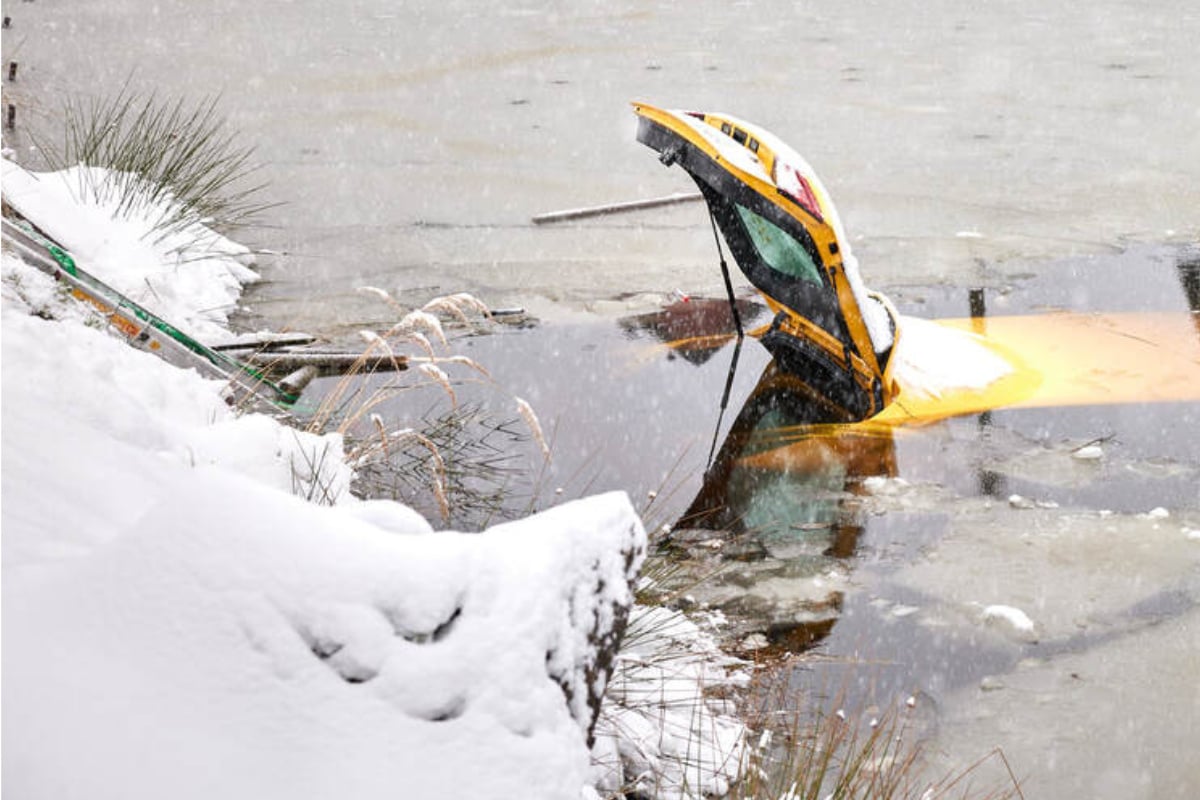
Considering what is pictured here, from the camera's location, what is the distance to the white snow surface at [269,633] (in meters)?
1.57

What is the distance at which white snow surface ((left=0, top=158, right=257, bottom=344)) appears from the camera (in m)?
6.08

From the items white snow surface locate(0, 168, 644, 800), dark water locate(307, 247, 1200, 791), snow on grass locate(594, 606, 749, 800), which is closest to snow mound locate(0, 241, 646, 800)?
white snow surface locate(0, 168, 644, 800)

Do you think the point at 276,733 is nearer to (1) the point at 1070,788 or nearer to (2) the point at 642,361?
(1) the point at 1070,788

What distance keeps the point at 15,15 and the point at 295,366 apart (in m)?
10.2

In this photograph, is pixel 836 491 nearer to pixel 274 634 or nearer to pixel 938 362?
pixel 938 362

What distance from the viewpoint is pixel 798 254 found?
6137 mm

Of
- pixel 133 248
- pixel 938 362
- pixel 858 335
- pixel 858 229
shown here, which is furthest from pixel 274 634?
pixel 858 229

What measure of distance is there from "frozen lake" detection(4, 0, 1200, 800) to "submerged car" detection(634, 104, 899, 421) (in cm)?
31

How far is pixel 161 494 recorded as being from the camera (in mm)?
1938

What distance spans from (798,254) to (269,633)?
4691 millimetres

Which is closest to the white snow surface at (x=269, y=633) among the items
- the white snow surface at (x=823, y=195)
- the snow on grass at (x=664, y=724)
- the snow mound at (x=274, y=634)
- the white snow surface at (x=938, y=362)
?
the snow mound at (x=274, y=634)

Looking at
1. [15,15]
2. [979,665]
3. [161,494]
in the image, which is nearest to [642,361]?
[979,665]

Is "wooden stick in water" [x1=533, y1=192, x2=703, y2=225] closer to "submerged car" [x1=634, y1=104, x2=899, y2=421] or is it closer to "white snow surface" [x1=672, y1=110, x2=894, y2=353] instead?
"submerged car" [x1=634, y1=104, x2=899, y2=421]

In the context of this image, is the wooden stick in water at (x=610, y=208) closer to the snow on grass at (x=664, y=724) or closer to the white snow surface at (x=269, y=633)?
the snow on grass at (x=664, y=724)
